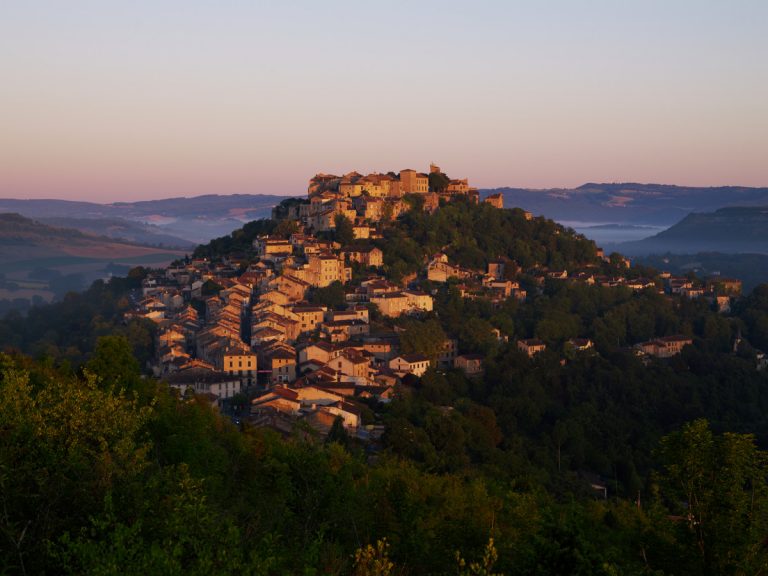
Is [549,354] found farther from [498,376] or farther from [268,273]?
[268,273]

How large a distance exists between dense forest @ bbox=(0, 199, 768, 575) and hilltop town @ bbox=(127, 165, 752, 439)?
127 cm

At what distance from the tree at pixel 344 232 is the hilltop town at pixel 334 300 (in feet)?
0.32

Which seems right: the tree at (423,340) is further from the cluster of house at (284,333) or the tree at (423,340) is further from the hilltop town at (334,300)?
the cluster of house at (284,333)

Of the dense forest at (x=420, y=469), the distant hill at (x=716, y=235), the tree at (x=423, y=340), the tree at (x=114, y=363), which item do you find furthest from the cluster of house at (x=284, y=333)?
the distant hill at (x=716, y=235)

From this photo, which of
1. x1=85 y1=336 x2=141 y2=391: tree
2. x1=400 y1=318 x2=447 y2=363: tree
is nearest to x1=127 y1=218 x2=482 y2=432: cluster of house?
x1=400 y1=318 x2=447 y2=363: tree

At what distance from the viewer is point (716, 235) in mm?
181750

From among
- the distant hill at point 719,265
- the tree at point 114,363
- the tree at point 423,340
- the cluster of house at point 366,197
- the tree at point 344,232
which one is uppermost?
the cluster of house at point 366,197

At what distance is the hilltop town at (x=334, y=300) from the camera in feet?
116

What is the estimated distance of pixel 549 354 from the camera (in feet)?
150

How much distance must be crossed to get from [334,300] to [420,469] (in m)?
26.1

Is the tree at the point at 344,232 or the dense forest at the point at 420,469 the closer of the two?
the dense forest at the point at 420,469

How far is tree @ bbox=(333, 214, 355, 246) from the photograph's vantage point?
5738 cm

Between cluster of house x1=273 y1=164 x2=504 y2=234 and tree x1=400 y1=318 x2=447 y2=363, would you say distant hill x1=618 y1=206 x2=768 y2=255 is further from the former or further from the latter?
tree x1=400 y1=318 x2=447 y2=363

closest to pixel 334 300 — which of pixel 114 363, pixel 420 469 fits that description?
pixel 420 469
